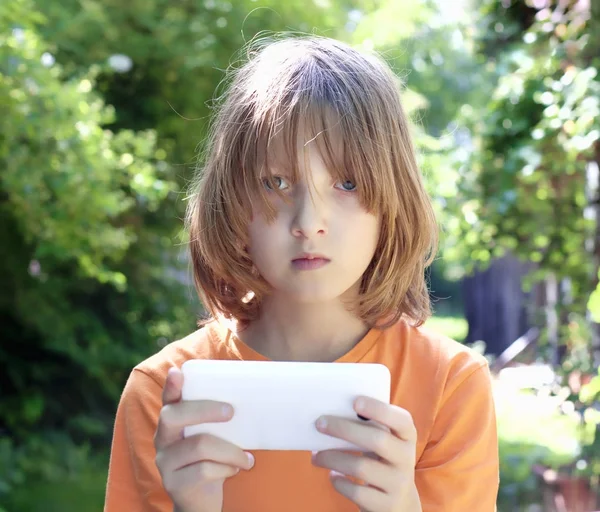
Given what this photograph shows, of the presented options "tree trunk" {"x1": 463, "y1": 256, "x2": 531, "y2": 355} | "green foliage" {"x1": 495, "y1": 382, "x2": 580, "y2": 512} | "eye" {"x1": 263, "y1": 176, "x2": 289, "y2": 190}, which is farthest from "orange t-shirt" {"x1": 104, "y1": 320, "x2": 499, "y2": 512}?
"tree trunk" {"x1": 463, "y1": 256, "x2": 531, "y2": 355}

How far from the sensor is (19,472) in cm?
416

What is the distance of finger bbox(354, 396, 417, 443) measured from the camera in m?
1.00

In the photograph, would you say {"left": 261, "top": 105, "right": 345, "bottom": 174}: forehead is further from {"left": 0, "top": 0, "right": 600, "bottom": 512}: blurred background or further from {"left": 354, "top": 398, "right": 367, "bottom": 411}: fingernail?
{"left": 0, "top": 0, "right": 600, "bottom": 512}: blurred background

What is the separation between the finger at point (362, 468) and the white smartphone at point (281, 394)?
12mm

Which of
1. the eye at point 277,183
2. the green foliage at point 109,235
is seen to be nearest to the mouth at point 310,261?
the eye at point 277,183

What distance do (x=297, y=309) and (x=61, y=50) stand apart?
3.76 meters

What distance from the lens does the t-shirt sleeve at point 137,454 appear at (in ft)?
4.12

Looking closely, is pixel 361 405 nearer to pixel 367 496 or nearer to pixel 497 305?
pixel 367 496

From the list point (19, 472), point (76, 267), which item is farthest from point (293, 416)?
point (76, 267)

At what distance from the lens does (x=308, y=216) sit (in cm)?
113

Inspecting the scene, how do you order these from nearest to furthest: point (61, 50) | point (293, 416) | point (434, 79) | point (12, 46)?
point (293, 416), point (12, 46), point (61, 50), point (434, 79)

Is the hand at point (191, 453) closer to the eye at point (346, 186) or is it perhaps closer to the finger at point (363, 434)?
the finger at point (363, 434)

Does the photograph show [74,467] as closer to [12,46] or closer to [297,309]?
[12,46]

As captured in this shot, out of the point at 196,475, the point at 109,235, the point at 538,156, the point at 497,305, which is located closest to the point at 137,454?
the point at 196,475
